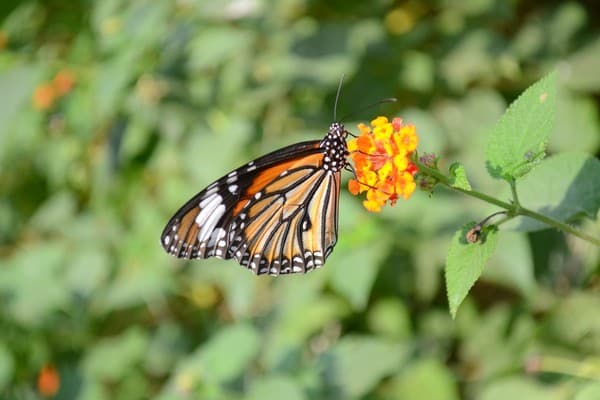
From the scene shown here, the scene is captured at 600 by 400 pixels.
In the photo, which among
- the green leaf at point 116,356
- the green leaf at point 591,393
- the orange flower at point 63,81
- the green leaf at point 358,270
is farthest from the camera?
the green leaf at point 116,356

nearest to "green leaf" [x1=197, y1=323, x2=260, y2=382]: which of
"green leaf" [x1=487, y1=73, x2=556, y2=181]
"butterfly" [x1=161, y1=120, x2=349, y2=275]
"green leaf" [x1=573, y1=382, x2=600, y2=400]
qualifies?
"butterfly" [x1=161, y1=120, x2=349, y2=275]

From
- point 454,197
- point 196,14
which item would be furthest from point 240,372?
point 196,14

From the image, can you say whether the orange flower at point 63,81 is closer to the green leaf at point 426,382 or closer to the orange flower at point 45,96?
the orange flower at point 45,96

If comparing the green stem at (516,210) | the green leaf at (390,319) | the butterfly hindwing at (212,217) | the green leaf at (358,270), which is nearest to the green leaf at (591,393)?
the green stem at (516,210)

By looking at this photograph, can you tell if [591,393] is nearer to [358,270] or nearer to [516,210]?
[516,210]

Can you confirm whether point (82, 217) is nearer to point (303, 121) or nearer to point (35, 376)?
point (35, 376)

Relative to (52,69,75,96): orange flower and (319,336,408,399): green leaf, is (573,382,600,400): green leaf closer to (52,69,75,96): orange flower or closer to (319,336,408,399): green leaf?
(319,336,408,399): green leaf

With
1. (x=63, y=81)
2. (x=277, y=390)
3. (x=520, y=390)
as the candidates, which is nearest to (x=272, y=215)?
(x=277, y=390)
